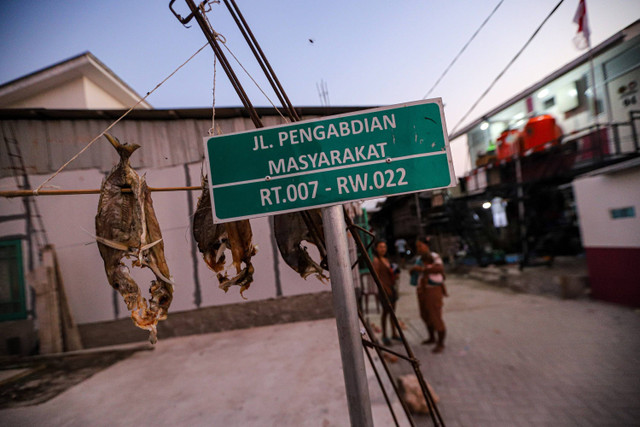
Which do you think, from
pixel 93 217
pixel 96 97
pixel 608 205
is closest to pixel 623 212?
pixel 608 205

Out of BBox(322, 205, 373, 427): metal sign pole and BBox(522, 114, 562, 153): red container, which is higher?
BBox(522, 114, 562, 153): red container

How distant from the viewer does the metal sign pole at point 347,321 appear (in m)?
1.37

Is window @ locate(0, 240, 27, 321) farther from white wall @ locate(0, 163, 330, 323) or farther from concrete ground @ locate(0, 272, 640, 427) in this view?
concrete ground @ locate(0, 272, 640, 427)

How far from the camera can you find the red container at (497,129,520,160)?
12.5m

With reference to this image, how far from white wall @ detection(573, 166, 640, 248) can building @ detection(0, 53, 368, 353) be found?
21.6 ft

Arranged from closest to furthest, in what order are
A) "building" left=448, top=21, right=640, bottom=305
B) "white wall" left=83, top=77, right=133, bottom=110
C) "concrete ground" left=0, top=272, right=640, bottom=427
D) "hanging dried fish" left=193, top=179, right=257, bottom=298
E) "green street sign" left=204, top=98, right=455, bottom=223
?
"green street sign" left=204, top=98, right=455, bottom=223, "hanging dried fish" left=193, top=179, right=257, bottom=298, "concrete ground" left=0, top=272, right=640, bottom=427, "building" left=448, top=21, right=640, bottom=305, "white wall" left=83, top=77, right=133, bottom=110

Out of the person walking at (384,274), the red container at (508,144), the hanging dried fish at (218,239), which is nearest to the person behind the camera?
→ the hanging dried fish at (218,239)

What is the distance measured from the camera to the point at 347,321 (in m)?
1.40

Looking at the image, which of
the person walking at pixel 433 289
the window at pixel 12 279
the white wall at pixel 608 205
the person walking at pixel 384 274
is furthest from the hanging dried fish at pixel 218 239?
the white wall at pixel 608 205

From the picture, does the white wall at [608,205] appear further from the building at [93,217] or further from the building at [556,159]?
the building at [93,217]

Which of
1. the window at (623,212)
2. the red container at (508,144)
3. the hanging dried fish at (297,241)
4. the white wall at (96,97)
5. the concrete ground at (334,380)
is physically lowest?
the concrete ground at (334,380)

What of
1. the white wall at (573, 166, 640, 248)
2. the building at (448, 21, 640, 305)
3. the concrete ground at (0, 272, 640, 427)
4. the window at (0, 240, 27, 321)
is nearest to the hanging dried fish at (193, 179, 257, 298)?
the concrete ground at (0, 272, 640, 427)

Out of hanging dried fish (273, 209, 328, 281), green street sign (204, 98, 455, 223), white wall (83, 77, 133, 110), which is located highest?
white wall (83, 77, 133, 110)

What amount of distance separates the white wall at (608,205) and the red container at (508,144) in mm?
5827
